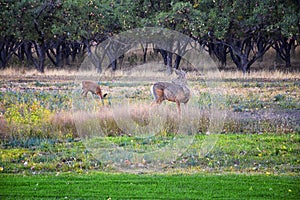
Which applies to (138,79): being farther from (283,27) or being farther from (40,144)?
(40,144)

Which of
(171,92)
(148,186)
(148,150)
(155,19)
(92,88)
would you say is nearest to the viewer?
(148,186)

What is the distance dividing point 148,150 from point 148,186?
3.19 m

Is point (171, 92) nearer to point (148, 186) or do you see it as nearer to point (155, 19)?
point (148, 186)

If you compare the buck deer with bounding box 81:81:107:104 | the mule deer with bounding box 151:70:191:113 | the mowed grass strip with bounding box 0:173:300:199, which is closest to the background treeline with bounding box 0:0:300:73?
the buck deer with bounding box 81:81:107:104

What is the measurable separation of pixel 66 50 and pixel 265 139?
37330 millimetres

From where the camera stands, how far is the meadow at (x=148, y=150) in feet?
29.6

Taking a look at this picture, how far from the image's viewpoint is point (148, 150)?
12383 millimetres

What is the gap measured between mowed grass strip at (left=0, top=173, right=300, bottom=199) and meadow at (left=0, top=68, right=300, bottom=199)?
2 cm

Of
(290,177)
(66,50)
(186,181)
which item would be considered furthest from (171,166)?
(66,50)

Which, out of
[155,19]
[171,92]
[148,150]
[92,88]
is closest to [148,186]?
[148,150]

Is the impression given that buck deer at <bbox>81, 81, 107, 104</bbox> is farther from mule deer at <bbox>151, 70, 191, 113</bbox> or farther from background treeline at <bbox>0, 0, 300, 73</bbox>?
background treeline at <bbox>0, 0, 300, 73</bbox>

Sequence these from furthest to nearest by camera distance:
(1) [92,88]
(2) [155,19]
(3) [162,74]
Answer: (2) [155,19] < (3) [162,74] < (1) [92,88]

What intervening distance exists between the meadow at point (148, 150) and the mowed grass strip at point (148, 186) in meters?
0.02

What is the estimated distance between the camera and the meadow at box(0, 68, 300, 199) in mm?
9023
